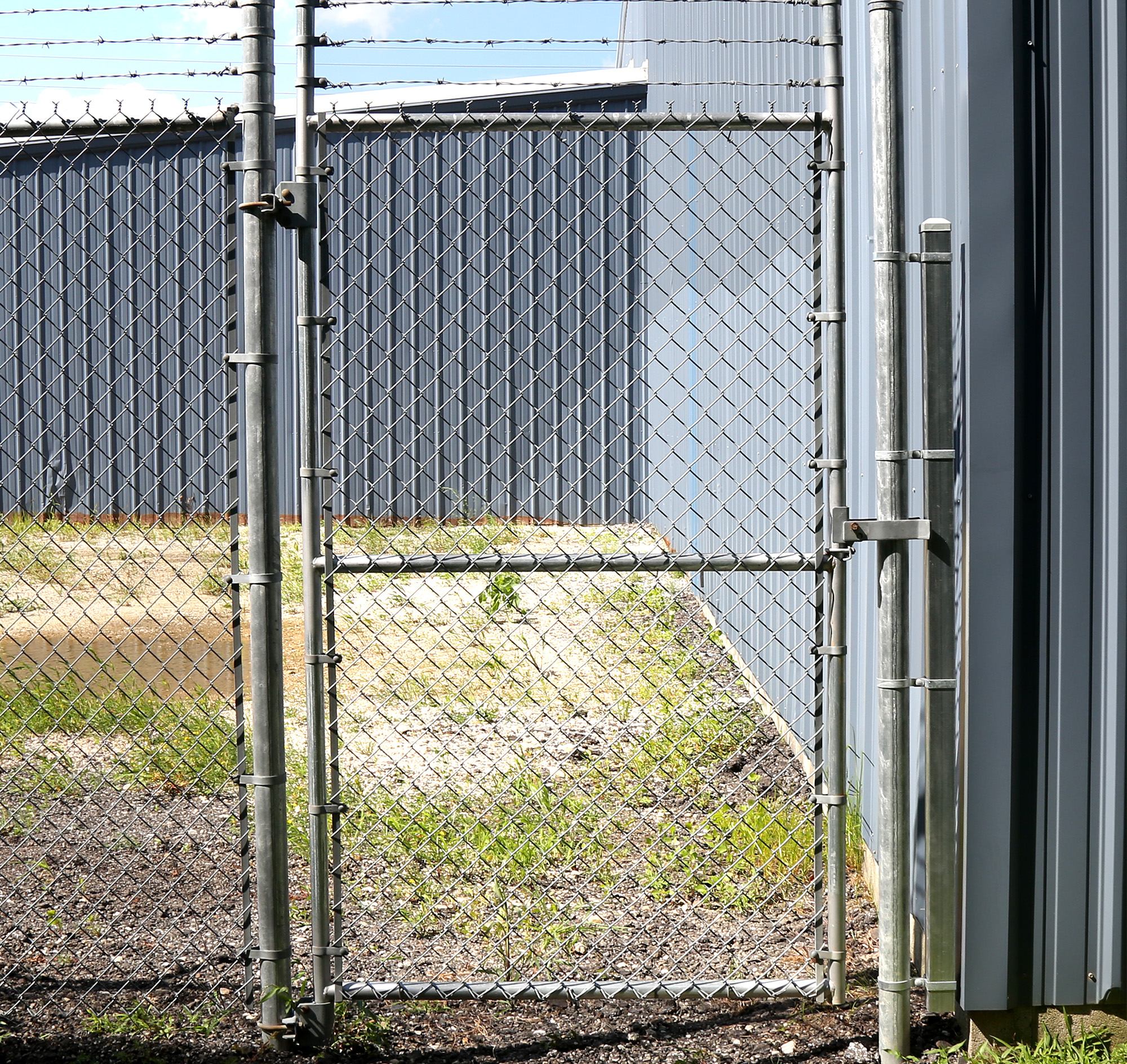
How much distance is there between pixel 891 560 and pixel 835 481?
27 cm

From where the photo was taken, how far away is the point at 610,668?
21.6 ft

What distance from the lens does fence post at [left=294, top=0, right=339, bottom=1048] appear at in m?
2.52

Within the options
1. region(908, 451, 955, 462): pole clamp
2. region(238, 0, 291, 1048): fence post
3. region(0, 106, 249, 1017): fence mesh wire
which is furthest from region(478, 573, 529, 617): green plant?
region(908, 451, 955, 462): pole clamp

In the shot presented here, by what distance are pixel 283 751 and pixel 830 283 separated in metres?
1.87

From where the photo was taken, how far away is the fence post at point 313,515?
252cm

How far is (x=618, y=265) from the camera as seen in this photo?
1277 cm

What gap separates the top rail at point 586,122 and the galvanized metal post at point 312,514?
15 centimetres

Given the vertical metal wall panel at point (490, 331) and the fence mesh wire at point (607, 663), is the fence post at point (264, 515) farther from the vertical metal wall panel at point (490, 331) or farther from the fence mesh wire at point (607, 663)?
the vertical metal wall panel at point (490, 331)

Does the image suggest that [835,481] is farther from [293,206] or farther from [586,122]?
[293,206]

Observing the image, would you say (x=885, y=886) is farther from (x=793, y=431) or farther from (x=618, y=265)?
(x=618, y=265)

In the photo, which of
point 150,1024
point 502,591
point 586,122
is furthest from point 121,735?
point 586,122

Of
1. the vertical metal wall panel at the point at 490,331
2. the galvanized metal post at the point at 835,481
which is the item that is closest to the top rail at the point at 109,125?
the galvanized metal post at the point at 835,481

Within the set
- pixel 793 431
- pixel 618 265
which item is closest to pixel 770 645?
pixel 793 431

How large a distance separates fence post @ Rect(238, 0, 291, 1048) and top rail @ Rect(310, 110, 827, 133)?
0.59 ft
